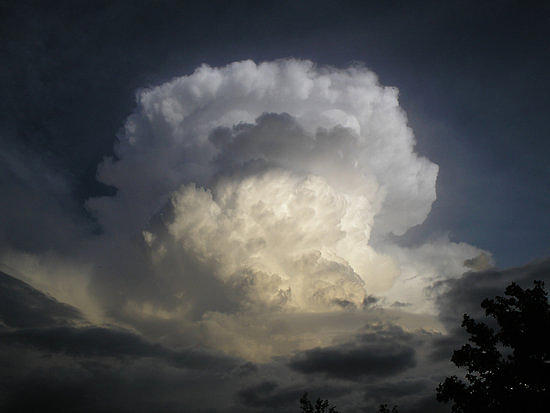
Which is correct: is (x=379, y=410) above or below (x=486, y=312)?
below

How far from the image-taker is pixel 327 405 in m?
65.2

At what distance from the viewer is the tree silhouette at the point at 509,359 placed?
21828 millimetres

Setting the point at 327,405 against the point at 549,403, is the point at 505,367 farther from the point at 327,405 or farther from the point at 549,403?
the point at 327,405

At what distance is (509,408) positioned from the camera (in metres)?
21.7

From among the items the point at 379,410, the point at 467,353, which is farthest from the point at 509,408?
the point at 379,410

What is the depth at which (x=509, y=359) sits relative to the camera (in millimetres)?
23500

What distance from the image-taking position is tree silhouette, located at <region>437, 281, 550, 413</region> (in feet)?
71.6

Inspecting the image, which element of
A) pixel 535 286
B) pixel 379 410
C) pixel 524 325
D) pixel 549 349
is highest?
pixel 535 286

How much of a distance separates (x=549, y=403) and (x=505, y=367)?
9.37 ft

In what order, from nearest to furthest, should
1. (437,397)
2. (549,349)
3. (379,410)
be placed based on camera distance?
(549,349)
(437,397)
(379,410)

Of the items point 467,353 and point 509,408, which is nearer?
point 509,408

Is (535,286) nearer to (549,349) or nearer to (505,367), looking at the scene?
(549,349)

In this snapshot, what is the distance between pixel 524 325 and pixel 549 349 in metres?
1.83

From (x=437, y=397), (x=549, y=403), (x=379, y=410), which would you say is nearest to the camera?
(x=549, y=403)
